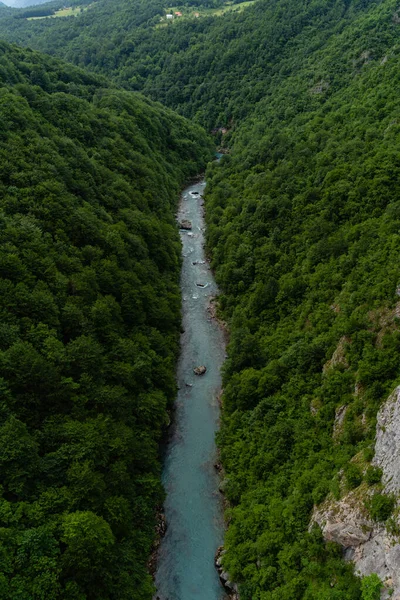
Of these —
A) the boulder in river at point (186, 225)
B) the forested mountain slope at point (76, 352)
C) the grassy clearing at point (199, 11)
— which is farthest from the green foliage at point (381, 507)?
the grassy clearing at point (199, 11)

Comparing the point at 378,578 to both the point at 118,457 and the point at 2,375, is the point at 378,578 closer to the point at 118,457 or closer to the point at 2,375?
the point at 118,457

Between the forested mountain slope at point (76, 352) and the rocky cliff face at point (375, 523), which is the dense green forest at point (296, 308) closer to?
the forested mountain slope at point (76, 352)

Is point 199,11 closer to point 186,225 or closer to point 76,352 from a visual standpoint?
point 186,225

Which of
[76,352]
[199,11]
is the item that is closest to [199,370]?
[76,352]

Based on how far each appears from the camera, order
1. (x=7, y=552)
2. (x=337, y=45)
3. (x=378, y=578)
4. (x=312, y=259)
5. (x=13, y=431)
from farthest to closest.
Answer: (x=337, y=45)
(x=312, y=259)
(x=13, y=431)
(x=7, y=552)
(x=378, y=578)

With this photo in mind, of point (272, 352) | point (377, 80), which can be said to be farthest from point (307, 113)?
point (272, 352)

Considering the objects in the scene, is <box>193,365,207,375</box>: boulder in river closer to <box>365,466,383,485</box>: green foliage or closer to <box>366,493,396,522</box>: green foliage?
<box>365,466,383,485</box>: green foliage
